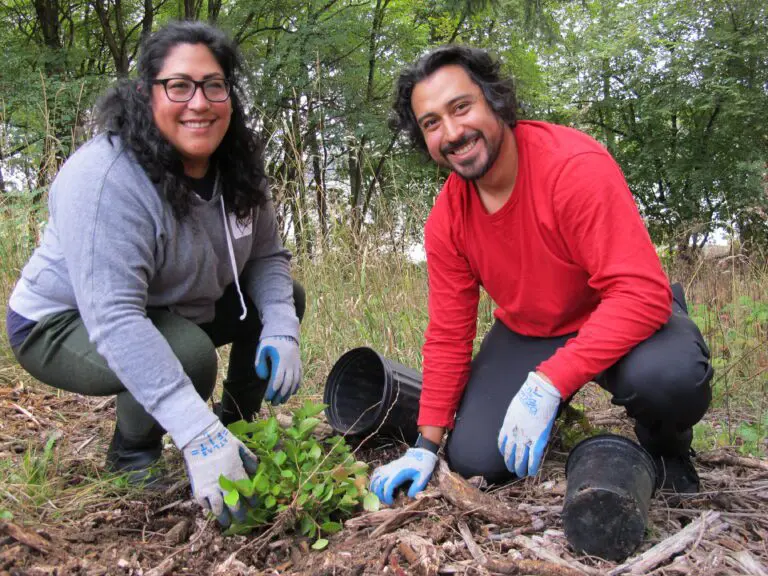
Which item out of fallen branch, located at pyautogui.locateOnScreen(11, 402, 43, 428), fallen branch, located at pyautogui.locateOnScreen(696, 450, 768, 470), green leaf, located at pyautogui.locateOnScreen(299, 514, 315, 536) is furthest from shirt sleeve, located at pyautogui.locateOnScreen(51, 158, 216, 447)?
fallen branch, located at pyautogui.locateOnScreen(696, 450, 768, 470)

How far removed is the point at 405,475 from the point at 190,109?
1261 millimetres

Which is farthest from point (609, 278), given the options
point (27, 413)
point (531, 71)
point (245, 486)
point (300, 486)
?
point (531, 71)

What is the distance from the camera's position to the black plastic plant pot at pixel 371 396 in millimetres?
2324

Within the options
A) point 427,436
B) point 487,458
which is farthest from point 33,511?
point 487,458

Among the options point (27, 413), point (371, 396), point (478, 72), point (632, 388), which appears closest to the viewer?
point (632, 388)

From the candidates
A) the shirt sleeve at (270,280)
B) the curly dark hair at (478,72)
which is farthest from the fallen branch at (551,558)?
the curly dark hair at (478,72)

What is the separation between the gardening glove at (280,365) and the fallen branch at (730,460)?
1.37 metres

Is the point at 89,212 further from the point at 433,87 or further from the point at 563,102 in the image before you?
the point at 563,102

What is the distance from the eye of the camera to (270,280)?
238 centimetres

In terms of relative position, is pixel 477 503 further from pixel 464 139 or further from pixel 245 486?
pixel 464 139

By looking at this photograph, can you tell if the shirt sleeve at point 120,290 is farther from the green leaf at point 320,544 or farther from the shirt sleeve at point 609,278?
the shirt sleeve at point 609,278

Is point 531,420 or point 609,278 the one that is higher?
point 609,278

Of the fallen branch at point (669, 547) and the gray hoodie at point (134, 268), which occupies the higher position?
the gray hoodie at point (134, 268)

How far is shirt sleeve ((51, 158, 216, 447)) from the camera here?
170 cm
